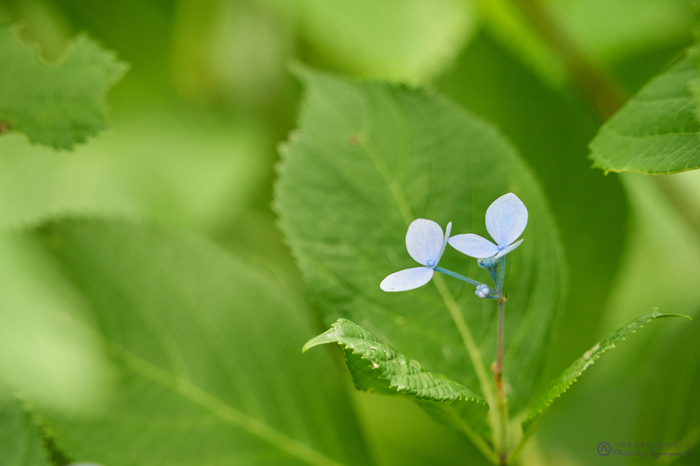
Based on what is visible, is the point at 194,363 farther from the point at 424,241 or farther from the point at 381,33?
the point at 381,33

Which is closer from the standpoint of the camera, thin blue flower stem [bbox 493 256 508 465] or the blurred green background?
thin blue flower stem [bbox 493 256 508 465]

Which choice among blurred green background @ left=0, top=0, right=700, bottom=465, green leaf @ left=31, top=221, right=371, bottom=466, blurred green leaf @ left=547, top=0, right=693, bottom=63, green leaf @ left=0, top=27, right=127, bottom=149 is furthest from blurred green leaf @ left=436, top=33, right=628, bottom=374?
green leaf @ left=0, top=27, right=127, bottom=149

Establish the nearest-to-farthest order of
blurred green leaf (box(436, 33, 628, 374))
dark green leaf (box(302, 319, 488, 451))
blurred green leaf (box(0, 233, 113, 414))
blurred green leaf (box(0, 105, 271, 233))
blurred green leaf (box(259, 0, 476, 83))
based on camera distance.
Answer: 1. dark green leaf (box(302, 319, 488, 451))
2. blurred green leaf (box(0, 233, 113, 414))
3. blurred green leaf (box(436, 33, 628, 374))
4. blurred green leaf (box(0, 105, 271, 233))
5. blurred green leaf (box(259, 0, 476, 83))

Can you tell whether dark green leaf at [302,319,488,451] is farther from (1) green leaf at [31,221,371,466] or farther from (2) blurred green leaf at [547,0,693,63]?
(2) blurred green leaf at [547,0,693,63]

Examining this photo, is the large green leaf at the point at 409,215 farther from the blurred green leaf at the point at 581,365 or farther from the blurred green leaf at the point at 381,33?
the blurred green leaf at the point at 381,33

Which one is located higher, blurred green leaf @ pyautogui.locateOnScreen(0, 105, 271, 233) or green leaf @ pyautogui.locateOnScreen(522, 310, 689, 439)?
blurred green leaf @ pyautogui.locateOnScreen(0, 105, 271, 233)

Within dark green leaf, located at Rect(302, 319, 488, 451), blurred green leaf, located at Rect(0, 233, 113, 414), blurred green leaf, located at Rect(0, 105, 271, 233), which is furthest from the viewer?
blurred green leaf, located at Rect(0, 105, 271, 233)
